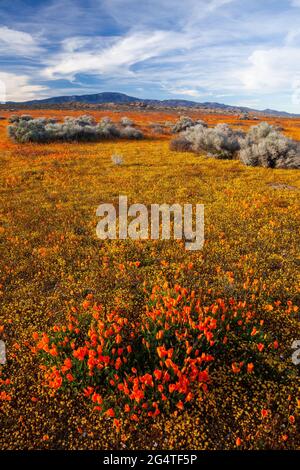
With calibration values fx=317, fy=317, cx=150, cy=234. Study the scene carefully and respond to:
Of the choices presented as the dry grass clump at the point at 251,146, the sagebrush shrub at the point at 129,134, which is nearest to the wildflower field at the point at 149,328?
the dry grass clump at the point at 251,146

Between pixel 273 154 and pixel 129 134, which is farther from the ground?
pixel 129 134

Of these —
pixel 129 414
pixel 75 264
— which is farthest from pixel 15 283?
pixel 129 414

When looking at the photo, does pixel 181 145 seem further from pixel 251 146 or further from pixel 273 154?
pixel 273 154

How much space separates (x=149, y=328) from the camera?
5.54 m

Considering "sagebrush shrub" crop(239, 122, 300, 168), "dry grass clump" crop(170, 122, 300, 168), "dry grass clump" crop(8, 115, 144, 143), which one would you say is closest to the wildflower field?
"sagebrush shrub" crop(239, 122, 300, 168)

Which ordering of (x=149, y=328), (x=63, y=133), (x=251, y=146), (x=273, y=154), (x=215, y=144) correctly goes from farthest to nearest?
(x=63, y=133) → (x=215, y=144) → (x=251, y=146) → (x=273, y=154) → (x=149, y=328)

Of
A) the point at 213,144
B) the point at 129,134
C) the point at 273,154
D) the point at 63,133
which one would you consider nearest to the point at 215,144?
the point at 213,144

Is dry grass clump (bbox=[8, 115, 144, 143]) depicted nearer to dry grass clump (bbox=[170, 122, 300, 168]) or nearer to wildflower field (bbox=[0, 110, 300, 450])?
dry grass clump (bbox=[170, 122, 300, 168])

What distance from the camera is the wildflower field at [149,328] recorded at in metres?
4.25

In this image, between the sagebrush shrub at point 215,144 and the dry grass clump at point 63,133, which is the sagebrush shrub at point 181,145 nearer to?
the sagebrush shrub at point 215,144

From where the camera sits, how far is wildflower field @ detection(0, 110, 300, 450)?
425 centimetres

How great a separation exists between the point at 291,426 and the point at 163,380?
179 cm

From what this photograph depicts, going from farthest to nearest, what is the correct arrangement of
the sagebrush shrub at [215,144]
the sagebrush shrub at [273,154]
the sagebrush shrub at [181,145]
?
1. the sagebrush shrub at [181,145]
2. the sagebrush shrub at [215,144]
3. the sagebrush shrub at [273,154]

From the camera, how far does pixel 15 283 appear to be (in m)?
7.30
